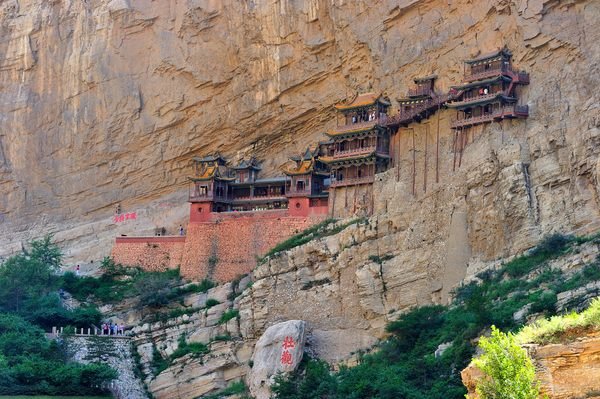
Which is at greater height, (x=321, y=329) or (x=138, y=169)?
(x=138, y=169)

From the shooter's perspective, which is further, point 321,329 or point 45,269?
point 45,269

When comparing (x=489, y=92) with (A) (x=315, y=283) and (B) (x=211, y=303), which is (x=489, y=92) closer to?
(A) (x=315, y=283)

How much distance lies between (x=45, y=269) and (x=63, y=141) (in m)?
7.81

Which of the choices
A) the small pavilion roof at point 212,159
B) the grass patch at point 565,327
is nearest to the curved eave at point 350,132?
the small pavilion roof at point 212,159

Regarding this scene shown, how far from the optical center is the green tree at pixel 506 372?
38.1ft

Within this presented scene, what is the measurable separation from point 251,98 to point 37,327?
13144 millimetres

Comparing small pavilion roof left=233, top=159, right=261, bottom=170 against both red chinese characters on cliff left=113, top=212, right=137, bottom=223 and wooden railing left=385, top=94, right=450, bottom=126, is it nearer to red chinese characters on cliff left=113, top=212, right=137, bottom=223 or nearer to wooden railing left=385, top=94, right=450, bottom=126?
red chinese characters on cliff left=113, top=212, right=137, bottom=223

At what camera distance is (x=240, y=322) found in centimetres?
3697

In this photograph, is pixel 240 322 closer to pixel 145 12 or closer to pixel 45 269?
pixel 45 269

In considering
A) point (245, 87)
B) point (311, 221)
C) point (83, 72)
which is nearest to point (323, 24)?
point (245, 87)

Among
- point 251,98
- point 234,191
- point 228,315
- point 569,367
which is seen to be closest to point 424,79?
point 251,98

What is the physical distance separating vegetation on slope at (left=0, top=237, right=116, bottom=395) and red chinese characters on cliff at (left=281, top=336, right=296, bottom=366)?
6.02 metres

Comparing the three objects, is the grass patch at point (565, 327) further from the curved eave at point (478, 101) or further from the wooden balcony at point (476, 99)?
the wooden balcony at point (476, 99)

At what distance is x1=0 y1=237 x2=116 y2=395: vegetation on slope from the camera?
112ft
